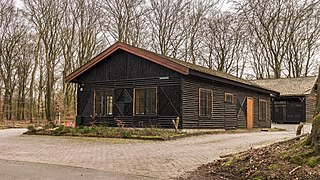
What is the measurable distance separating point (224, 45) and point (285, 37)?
6434mm

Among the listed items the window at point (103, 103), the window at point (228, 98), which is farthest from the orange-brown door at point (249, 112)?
the window at point (103, 103)

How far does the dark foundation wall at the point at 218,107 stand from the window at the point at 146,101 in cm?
170

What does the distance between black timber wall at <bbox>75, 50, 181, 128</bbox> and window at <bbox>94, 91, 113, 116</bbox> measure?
257 millimetres

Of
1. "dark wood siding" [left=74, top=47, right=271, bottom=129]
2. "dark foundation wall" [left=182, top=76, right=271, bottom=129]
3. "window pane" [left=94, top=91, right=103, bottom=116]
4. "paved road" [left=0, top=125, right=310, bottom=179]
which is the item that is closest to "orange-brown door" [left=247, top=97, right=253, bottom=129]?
"dark foundation wall" [left=182, top=76, right=271, bottom=129]

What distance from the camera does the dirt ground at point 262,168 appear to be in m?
6.11

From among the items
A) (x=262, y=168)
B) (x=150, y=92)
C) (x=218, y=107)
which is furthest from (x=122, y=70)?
(x=262, y=168)

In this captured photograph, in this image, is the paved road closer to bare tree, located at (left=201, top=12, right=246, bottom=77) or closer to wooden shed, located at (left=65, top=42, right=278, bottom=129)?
wooden shed, located at (left=65, top=42, right=278, bottom=129)

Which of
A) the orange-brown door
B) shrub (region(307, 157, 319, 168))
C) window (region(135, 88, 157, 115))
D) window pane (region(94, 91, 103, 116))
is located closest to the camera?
shrub (region(307, 157, 319, 168))

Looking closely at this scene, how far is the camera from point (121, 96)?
19891mm

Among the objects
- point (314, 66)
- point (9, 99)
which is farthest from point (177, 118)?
point (314, 66)

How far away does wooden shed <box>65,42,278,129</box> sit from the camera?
18.1 meters

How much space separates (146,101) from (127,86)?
5.11 ft

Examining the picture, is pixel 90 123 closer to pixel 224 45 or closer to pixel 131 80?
pixel 131 80

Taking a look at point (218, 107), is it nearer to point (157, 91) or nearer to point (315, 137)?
point (157, 91)
